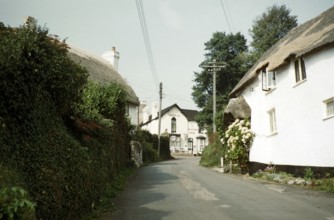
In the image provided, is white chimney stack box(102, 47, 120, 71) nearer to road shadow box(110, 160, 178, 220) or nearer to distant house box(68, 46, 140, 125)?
distant house box(68, 46, 140, 125)

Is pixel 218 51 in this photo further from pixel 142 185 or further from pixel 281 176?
pixel 142 185

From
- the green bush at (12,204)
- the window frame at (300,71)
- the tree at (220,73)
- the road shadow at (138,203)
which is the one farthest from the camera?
the tree at (220,73)

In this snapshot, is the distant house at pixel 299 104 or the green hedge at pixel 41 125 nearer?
the green hedge at pixel 41 125

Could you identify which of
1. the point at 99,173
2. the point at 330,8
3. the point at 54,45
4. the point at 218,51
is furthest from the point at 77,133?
the point at 218,51

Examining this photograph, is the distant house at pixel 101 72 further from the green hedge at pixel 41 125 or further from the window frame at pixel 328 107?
the green hedge at pixel 41 125

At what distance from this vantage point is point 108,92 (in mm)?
15938

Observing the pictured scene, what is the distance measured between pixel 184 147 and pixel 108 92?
5100 centimetres

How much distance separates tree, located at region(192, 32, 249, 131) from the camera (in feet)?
142

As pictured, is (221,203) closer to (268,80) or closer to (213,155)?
(268,80)

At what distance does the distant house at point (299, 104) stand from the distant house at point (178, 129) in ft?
142

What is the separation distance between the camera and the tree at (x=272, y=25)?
42.5 m

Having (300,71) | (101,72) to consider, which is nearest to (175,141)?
(101,72)

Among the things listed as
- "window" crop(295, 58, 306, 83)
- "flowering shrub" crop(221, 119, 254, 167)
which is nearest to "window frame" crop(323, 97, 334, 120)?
"window" crop(295, 58, 306, 83)

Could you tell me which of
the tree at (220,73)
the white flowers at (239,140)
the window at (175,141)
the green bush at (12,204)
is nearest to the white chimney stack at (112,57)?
the tree at (220,73)
